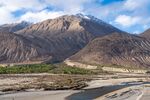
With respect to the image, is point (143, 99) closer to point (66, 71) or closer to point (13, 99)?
point (13, 99)

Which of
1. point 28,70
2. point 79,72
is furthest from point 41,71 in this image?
point 79,72

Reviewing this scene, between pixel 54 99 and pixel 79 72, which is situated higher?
pixel 79 72

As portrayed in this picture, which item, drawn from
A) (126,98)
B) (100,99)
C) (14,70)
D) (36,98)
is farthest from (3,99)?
(14,70)

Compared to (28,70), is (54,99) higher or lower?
lower

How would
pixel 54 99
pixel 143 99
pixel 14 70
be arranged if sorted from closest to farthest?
pixel 143 99, pixel 54 99, pixel 14 70

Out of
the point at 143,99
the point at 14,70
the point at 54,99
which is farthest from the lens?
the point at 14,70

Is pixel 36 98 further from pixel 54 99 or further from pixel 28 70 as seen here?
pixel 28 70

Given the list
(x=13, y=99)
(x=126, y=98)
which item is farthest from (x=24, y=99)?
(x=126, y=98)

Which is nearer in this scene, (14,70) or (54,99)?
(54,99)

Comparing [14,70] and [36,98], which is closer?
[36,98]
